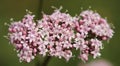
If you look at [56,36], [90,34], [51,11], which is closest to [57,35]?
[56,36]

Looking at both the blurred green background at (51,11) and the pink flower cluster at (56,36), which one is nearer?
the pink flower cluster at (56,36)

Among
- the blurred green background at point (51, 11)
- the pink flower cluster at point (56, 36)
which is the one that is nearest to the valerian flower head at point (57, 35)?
the pink flower cluster at point (56, 36)

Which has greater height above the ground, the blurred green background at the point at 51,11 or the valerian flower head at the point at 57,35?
the blurred green background at the point at 51,11

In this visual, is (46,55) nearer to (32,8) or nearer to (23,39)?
(23,39)

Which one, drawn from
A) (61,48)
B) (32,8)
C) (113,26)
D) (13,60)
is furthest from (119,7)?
(61,48)

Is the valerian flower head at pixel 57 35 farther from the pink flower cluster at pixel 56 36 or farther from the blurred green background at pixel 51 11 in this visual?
the blurred green background at pixel 51 11

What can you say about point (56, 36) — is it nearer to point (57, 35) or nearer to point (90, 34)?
point (57, 35)
